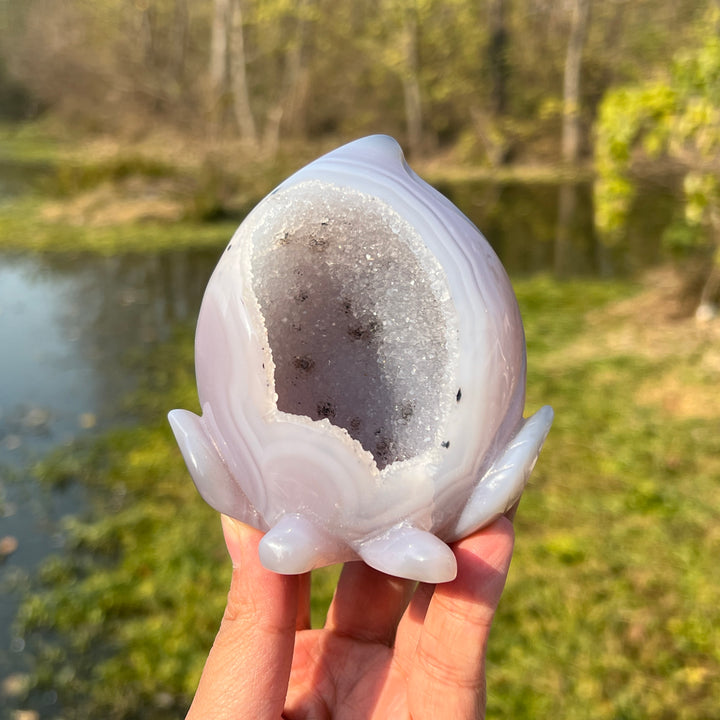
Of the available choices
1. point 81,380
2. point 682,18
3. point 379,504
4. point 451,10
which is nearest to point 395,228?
point 379,504

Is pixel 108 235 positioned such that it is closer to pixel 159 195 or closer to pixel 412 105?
pixel 159 195

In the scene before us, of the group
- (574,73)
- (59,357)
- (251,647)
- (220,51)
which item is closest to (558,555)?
(251,647)

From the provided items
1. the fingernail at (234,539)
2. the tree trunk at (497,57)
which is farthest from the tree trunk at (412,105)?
the fingernail at (234,539)

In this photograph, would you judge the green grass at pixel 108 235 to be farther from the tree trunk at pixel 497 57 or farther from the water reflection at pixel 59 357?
the tree trunk at pixel 497 57

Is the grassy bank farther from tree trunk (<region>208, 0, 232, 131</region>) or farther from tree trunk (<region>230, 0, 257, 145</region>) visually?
tree trunk (<region>230, 0, 257, 145</region>)

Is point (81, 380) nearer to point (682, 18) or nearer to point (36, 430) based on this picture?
point (36, 430)
